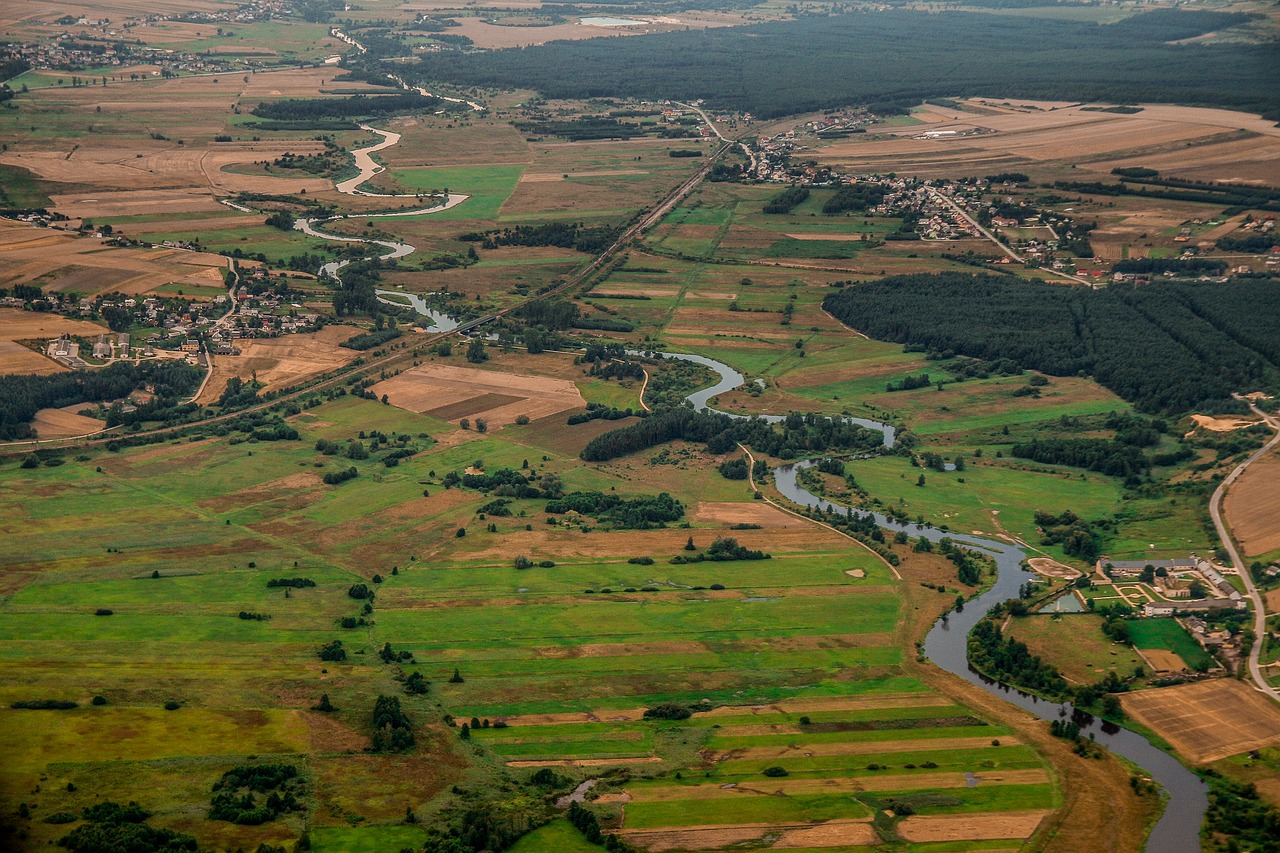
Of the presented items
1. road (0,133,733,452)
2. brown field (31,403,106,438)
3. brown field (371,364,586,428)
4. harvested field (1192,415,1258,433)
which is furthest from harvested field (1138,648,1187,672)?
brown field (31,403,106,438)

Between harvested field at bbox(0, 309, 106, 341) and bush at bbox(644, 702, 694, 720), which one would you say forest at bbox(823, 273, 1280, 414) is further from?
harvested field at bbox(0, 309, 106, 341)

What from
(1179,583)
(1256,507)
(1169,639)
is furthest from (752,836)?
(1256,507)

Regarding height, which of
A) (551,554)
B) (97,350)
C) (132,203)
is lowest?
(551,554)

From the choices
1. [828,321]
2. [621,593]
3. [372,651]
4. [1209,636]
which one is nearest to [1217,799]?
[1209,636]

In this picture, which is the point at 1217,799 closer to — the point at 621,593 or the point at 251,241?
the point at 621,593

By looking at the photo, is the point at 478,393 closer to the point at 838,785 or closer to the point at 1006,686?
the point at 1006,686
